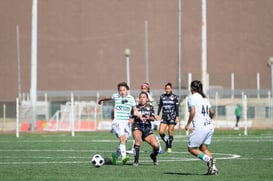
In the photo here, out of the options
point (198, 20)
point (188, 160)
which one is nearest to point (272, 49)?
point (198, 20)

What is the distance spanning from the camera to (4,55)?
7738cm

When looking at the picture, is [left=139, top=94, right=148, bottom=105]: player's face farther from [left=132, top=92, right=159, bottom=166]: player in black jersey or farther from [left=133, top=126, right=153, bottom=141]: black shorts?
[left=133, top=126, right=153, bottom=141]: black shorts

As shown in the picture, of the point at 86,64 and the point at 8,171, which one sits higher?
the point at 86,64

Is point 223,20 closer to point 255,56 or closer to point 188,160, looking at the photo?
point 255,56

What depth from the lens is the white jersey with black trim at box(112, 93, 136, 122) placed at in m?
22.2

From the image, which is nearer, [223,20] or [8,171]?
[8,171]

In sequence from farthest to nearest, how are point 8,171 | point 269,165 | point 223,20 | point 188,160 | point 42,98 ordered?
1. point 223,20
2. point 42,98
3. point 188,160
4. point 269,165
5. point 8,171

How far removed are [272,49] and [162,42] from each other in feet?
32.3

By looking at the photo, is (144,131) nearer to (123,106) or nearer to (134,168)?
(123,106)

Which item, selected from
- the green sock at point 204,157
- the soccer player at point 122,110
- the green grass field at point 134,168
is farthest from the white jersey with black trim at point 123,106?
the green sock at point 204,157

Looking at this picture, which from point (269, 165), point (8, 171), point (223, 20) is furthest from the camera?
point (223, 20)

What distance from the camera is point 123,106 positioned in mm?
22188

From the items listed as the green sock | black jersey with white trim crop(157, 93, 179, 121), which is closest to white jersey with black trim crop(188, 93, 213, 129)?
the green sock

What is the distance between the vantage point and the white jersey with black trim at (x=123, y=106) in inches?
872
